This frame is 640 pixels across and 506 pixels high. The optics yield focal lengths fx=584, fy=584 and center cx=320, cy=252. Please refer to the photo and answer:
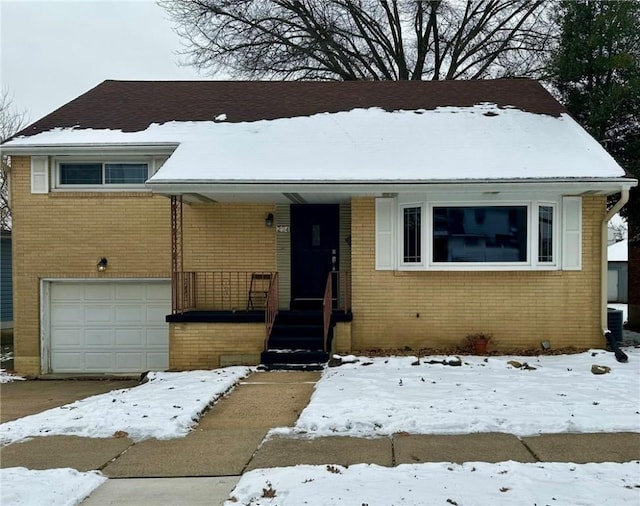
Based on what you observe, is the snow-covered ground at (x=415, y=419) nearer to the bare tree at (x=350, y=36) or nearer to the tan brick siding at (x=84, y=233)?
the tan brick siding at (x=84, y=233)

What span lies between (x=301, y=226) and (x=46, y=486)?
798 centimetres

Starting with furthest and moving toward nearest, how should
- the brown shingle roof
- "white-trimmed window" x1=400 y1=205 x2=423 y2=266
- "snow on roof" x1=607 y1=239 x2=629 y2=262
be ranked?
1. "snow on roof" x1=607 y1=239 x2=629 y2=262
2. the brown shingle roof
3. "white-trimmed window" x1=400 y1=205 x2=423 y2=266

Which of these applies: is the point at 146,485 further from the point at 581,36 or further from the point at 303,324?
the point at 581,36

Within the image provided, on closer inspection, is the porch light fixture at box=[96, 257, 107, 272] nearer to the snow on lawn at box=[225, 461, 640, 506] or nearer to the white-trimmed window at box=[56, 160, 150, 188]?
the white-trimmed window at box=[56, 160, 150, 188]

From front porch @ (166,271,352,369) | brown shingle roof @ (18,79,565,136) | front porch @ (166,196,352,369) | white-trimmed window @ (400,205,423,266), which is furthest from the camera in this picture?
brown shingle roof @ (18,79,565,136)

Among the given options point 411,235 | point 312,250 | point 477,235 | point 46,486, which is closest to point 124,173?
point 312,250

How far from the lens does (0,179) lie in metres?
27.4

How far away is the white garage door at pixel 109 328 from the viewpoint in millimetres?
12273

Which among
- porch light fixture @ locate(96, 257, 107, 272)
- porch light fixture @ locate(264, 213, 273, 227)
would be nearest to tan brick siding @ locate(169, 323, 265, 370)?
porch light fixture @ locate(264, 213, 273, 227)

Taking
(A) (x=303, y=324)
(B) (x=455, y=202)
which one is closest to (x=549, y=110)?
(B) (x=455, y=202)

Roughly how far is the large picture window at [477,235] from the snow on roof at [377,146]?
0.85 metres

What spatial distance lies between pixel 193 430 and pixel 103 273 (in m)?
6.61

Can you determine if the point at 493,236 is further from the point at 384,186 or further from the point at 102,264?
the point at 102,264

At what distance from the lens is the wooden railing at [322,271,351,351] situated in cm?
985
